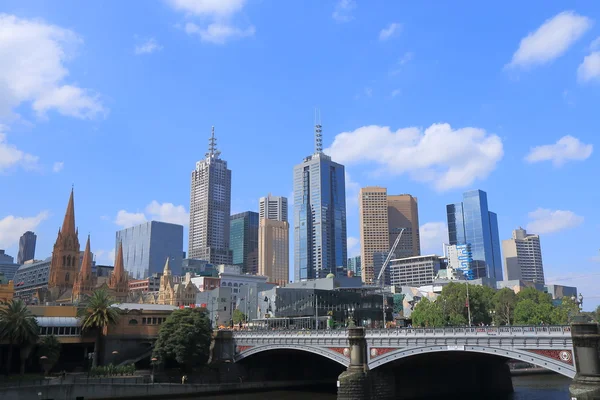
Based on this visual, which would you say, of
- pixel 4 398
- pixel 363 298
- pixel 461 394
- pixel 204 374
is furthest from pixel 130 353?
pixel 363 298

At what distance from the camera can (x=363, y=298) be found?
496 feet

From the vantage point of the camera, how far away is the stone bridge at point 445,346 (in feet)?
159

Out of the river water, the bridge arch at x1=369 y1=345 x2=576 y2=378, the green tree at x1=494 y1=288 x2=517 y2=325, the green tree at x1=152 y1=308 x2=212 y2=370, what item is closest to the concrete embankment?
the river water

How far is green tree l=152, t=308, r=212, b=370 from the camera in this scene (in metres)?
83.8

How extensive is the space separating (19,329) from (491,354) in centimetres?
6715

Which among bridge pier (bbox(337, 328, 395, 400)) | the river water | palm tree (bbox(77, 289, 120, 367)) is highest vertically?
palm tree (bbox(77, 289, 120, 367))

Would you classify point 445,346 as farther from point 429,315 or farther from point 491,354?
point 429,315

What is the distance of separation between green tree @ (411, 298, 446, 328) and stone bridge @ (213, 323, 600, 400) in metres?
28.6

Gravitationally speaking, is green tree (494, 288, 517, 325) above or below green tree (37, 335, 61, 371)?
above

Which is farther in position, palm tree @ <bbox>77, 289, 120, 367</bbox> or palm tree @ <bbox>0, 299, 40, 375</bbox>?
palm tree @ <bbox>77, 289, 120, 367</bbox>

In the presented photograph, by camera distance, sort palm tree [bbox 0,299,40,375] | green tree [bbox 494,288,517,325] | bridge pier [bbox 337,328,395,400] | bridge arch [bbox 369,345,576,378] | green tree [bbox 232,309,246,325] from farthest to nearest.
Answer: green tree [bbox 232,309,246,325] → green tree [bbox 494,288,517,325] → palm tree [bbox 0,299,40,375] → bridge pier [bbox 337,328,395,400] → bridge arch [bbox 369,345,576,378]

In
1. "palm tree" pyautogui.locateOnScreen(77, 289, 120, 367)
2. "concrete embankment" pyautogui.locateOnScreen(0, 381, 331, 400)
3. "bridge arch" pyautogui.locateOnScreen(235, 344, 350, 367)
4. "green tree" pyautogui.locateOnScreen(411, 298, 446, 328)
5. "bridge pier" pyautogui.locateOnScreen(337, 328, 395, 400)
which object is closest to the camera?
"bridge pier" pyautogui.locateOnScreen(337, 328, 395, 400)

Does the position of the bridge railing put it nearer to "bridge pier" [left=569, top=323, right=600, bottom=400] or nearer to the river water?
"bridge pier" [left=569, top=323, right=600, bottom=400]

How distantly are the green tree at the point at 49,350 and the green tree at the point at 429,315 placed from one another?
73235 mm
